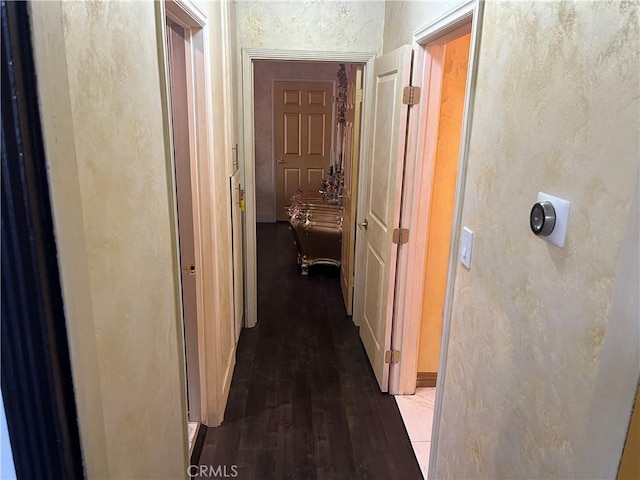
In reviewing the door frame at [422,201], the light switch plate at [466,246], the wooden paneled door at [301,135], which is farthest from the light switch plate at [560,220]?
the wooden paneled door at [301,135]

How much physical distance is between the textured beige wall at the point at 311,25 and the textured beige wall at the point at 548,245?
1.84 meters

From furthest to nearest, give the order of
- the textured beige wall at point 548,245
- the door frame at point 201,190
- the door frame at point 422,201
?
the door frame at point 201,190
the door frame at point 422,201
the textured beige wall at point 548,245

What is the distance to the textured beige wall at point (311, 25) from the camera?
121 inches

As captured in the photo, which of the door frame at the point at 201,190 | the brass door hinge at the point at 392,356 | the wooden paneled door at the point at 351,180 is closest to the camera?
the door frame at the point at 201,190

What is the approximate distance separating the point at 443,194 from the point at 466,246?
1.07 m

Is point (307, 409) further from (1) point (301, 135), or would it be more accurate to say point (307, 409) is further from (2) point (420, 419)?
(1) point (301, 135)

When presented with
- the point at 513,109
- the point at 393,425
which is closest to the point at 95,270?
the point at 513,109

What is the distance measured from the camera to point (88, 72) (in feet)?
2.68

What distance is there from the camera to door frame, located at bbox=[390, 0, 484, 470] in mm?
1684

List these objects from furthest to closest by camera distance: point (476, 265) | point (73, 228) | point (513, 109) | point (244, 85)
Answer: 1. point (244, 85)
2. point (476, 265)
3. point (513, 109)
4. point (73, 228)

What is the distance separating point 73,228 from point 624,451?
100 centimetres

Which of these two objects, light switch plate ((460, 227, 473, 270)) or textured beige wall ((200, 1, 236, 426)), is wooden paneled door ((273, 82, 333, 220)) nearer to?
textured beige wall ((200, 1, 236, 426))

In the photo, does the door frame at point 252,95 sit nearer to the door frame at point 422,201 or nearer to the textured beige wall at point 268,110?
the door frame at point 422,201

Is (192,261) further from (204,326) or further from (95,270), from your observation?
(95,270)
